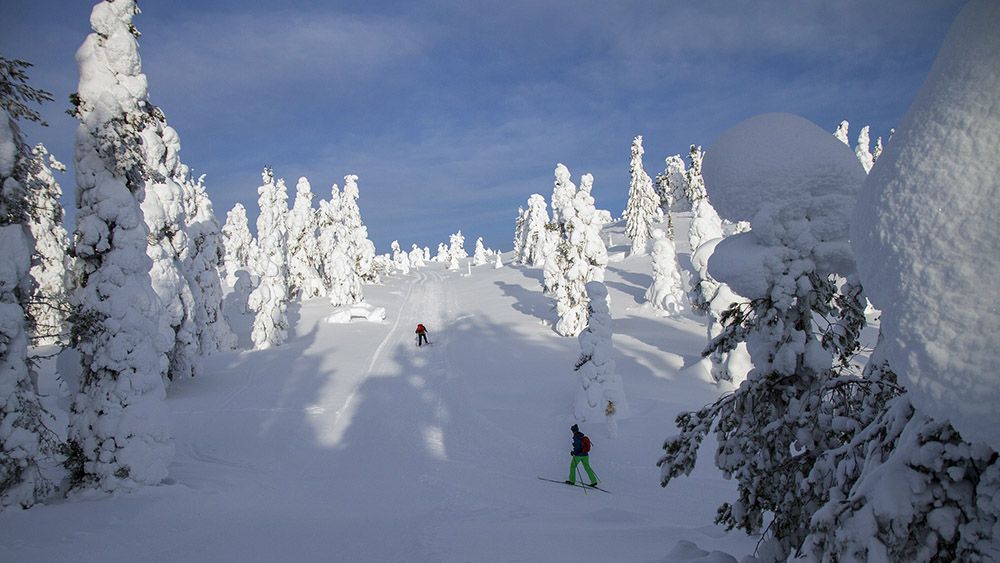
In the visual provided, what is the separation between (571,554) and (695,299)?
2481 centimetres

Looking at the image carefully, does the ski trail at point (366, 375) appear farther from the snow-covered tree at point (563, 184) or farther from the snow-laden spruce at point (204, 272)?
the snow-covered tree at point (563, 184)

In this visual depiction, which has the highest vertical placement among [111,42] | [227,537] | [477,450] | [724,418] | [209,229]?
[111,42]

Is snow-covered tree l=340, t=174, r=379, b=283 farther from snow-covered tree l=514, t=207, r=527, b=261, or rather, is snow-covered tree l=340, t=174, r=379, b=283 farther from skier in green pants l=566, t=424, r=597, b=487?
skier in green pants l=566, t=424, r=597, b=487

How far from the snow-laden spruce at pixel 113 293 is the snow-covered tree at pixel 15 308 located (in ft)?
4.06

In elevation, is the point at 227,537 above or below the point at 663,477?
below

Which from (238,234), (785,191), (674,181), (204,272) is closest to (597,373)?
(785,191)

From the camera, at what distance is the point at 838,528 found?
116 inches

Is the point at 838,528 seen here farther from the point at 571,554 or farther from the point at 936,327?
the point at 571,554

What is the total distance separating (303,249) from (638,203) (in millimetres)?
45107

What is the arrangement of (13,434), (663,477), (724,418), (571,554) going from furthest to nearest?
(13,434) < (571,554) < (724,418) < (663,477)

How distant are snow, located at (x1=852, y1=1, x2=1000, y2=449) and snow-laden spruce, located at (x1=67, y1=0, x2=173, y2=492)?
12772 millimetres

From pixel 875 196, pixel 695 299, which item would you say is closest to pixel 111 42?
pixel 875 196

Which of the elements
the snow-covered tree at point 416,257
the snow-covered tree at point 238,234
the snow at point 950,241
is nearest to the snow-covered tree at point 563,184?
the snow at point 950,241

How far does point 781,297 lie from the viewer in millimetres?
5320
